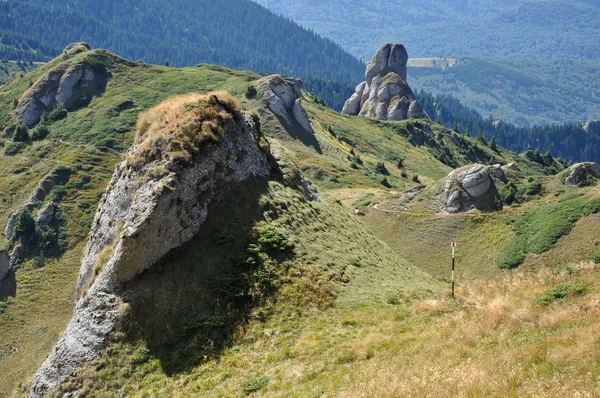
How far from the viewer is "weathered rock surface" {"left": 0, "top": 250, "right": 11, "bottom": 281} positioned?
55828mm

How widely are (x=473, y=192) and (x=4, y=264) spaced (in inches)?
2543

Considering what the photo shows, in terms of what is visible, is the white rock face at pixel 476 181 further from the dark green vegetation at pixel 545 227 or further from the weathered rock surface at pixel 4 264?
the weathered rock surface at pixel 4 264

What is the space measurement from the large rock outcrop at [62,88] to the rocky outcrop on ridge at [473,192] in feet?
280

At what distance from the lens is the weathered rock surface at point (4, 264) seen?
55828mm

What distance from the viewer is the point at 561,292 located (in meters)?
18.0

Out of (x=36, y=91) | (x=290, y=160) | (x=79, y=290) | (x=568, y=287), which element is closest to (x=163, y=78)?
(x=36, y=91)

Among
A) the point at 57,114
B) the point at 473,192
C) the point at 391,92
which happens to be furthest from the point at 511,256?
the point at 391,92

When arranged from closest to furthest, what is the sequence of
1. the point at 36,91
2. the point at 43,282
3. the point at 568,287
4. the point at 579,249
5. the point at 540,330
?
the point at 540,330 < the point at 568,287 < the point at 579,249 < the point at 43,282 < the point at 36,91

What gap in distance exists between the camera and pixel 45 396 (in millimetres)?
21562

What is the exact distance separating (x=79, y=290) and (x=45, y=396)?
25.4 ft

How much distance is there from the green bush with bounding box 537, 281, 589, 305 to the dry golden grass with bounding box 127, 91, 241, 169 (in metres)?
20.4

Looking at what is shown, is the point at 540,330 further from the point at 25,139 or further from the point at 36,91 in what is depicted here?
the point at 36,91

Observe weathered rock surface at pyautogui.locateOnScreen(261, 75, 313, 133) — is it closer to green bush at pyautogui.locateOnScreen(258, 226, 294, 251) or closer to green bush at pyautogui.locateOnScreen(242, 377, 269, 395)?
green bush at pyautogui.locateOnScreen(258, 226, 294, 251)

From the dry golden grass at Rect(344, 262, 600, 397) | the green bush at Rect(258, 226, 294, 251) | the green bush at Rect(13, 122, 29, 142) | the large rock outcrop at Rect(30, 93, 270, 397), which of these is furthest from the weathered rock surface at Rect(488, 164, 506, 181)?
the green bush at Rect(13, 122, 29, 142)
